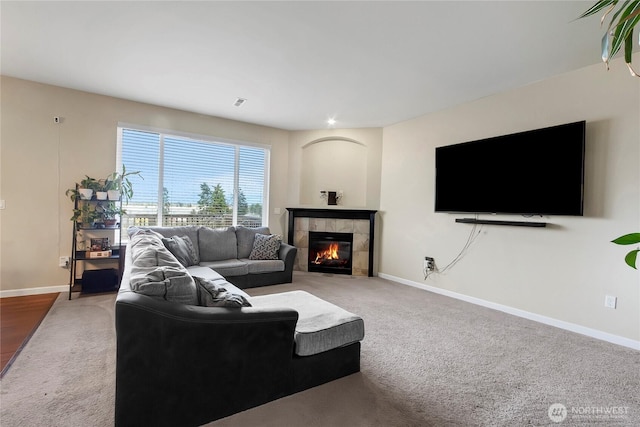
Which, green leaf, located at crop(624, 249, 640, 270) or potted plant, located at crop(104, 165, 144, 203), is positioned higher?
potted plant, located at crop(104, 165, 144, 203)

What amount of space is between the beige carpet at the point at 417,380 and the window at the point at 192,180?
188 cm

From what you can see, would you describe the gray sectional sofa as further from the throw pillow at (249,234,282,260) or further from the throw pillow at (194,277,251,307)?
the throw pillow at (249,234,282,260)

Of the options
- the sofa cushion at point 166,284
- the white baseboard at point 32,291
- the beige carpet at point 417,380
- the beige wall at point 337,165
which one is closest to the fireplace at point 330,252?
the beige wall at point 337,165

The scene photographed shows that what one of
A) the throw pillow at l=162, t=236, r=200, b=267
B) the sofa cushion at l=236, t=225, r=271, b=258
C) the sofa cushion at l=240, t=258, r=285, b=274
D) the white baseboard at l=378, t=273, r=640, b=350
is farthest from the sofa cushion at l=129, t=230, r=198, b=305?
the white baseboard at l=378, t=273, r=640, b=350

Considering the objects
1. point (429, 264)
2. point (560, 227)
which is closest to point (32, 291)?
point (429, 264)

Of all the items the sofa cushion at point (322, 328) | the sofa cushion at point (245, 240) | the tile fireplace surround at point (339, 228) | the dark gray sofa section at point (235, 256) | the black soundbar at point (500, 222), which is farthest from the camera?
the tile fireplace surround at point (339, 228)

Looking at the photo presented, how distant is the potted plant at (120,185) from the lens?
417 centimetres

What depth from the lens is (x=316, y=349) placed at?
2027 mm

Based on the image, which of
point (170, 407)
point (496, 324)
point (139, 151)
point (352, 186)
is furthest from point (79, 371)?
point (352, 186)

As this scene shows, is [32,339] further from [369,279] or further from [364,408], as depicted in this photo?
[369,279]

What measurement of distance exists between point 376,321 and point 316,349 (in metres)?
1.50

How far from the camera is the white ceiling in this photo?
241cm

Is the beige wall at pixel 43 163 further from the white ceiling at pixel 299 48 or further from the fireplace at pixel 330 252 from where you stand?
the fireplace at pixel 330 252

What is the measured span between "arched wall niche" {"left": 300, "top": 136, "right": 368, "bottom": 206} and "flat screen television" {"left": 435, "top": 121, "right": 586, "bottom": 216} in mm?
1677
